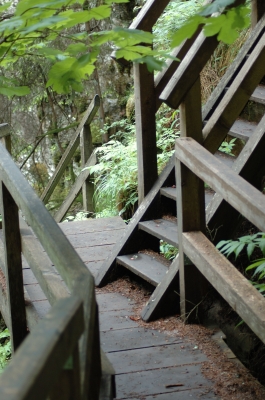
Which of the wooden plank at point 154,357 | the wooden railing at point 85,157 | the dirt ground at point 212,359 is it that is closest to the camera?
the dirt ground at point 212,359

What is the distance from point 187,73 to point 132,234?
1.55 metres

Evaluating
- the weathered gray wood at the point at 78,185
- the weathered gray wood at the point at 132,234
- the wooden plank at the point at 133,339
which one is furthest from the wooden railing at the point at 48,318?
the weathered gray wood at the point at 78,185

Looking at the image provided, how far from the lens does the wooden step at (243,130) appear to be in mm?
4188

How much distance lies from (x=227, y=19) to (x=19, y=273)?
186cm

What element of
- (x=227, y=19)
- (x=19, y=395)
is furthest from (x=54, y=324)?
(x=227, y=19)

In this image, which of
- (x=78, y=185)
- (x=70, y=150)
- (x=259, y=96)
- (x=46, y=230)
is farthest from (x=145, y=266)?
(x=70, y=150)

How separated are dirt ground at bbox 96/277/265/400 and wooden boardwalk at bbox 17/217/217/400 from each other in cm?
5

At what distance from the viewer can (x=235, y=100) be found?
388 centimetres

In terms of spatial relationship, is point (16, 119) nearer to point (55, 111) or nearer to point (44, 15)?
point (55, 111)

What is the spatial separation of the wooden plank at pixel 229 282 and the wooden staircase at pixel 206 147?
250 millimetres

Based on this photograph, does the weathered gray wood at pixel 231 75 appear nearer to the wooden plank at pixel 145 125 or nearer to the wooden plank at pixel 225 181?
the wooden plank at pixel 145 125

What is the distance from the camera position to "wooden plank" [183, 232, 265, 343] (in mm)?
2695

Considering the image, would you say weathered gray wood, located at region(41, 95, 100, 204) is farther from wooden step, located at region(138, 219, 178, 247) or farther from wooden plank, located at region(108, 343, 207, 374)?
wooden plank, located at region(108, 343, 207, 374)

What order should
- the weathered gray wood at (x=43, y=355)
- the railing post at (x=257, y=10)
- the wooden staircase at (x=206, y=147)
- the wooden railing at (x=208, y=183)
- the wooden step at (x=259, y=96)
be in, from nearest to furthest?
the weathered gray wood at (x=43, y=355), the wooden railing at (x=208, y=183), the wooden staircase at (x=206, y=147), the wooden step at (x=259, y=96), the railing post at (x=257, y=10)
